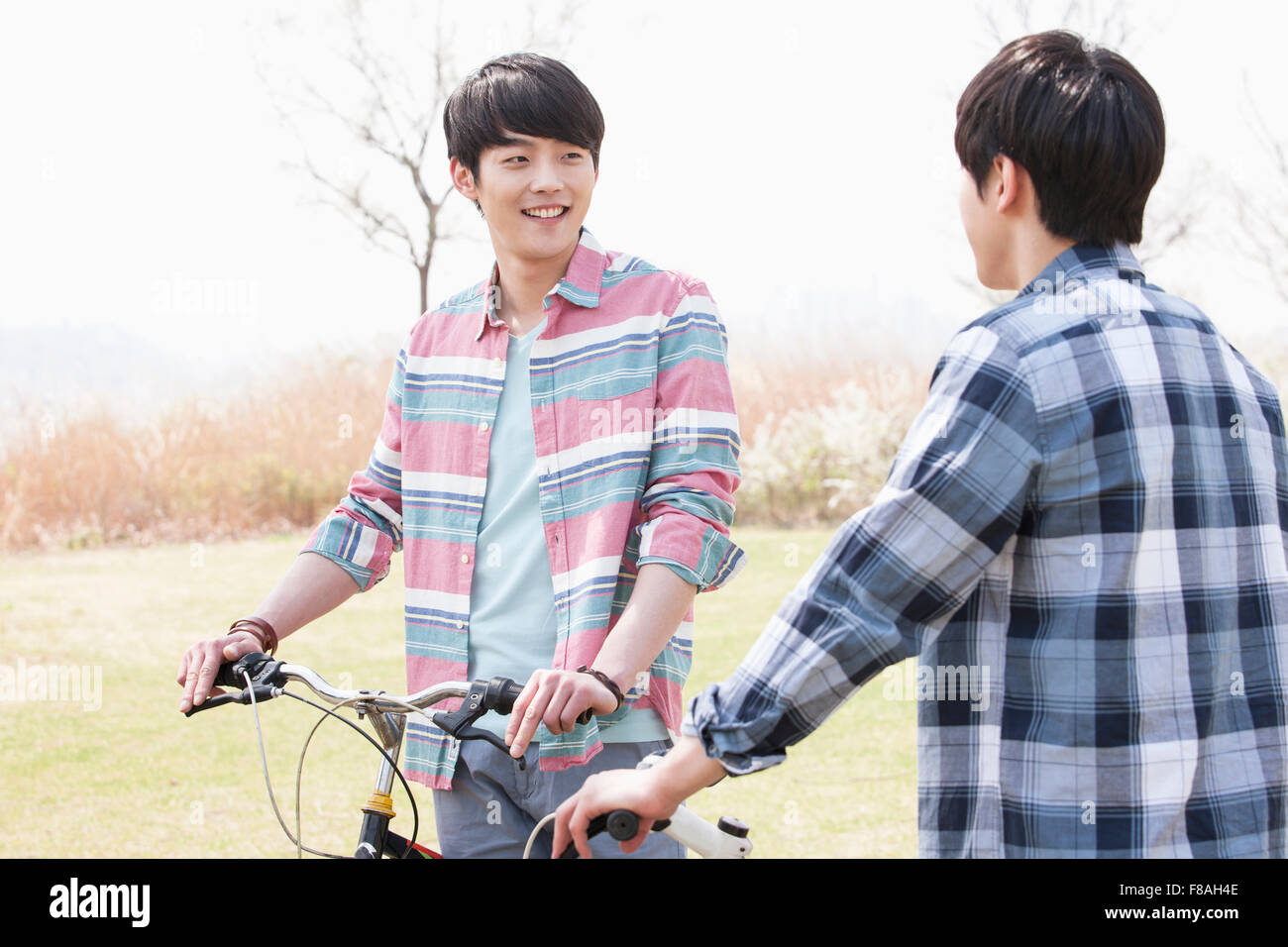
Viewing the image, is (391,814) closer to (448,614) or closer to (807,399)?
(448,614)

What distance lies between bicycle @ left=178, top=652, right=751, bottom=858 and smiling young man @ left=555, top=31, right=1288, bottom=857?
0.59 ft

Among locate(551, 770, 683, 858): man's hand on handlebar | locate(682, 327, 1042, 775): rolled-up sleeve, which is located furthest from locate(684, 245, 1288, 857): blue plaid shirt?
locate(551, 770, 683, 858): man's hand on handlebar

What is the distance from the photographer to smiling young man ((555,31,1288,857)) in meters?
1.39

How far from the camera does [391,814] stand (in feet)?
6.99

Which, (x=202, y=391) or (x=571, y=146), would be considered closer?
(x=571, y=146)

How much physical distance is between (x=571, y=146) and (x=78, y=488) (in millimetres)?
9864

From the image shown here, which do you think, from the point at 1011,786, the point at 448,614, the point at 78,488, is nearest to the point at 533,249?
the point at 448,614

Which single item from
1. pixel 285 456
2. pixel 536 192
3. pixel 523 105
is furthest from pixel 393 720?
pixel 285 456


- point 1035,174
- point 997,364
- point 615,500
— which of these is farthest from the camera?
point 615,500

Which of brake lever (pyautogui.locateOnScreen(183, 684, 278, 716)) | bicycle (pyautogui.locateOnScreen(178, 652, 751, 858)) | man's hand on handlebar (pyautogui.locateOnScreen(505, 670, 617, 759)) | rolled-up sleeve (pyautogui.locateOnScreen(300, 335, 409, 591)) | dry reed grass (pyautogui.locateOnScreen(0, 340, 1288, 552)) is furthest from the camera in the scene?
dry reed grass (pyautogui.locateOnScreen(0, 340, 1288, 552))

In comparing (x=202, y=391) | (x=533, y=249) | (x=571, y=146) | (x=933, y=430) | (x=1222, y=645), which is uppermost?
(x=202, y=391)

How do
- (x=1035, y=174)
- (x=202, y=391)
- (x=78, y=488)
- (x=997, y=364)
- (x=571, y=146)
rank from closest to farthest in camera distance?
(x=997, y=364) → (x=1035, y=174) → (x=571, y=146) → (x=78, y=488) → (x=202, y=391)

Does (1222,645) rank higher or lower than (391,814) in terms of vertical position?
higher

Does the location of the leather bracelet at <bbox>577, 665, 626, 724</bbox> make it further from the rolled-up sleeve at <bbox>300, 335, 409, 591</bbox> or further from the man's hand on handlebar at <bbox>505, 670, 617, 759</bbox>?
the rolled-up sleeve at <bbox>300, 335, 409, 591</bbox>
